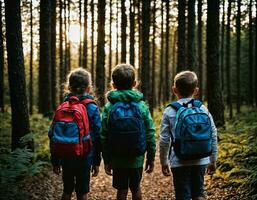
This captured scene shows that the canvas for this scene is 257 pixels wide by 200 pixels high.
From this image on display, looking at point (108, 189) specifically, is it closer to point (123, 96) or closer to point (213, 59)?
point (123, 96)

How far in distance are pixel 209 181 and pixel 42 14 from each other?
Answer: 10626 millimetres

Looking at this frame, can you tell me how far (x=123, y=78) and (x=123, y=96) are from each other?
0.28 m

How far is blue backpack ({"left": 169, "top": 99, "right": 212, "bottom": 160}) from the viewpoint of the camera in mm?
4379

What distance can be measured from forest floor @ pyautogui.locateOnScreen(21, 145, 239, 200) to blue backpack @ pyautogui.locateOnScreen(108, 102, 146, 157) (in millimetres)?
2899

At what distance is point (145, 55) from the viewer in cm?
1752

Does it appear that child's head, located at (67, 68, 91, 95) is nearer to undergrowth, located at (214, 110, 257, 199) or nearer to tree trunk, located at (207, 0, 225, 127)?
undergrowth, located at (214, 110, 257, 199)

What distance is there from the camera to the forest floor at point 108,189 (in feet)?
23.1

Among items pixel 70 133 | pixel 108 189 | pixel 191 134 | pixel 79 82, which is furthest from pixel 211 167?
pixel 108 189

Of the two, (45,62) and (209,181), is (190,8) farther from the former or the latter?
(209,181)

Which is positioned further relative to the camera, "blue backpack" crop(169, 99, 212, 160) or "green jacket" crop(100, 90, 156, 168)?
"green jacket" crop(100, 90, 156, 168)

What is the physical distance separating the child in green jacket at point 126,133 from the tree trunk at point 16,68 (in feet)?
11.6

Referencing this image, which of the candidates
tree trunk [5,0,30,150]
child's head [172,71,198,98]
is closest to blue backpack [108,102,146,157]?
child's head [172,71,198,98]

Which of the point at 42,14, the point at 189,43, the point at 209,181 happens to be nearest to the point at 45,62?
the point at 42,14

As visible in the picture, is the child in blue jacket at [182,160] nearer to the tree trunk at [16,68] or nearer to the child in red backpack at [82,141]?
the child in red backpack at [82,141]
